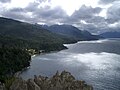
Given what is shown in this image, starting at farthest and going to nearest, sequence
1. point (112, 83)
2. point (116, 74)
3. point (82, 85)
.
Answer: point (116, 74) → point (112, 83) → point (82, 85)

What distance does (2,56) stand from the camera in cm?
18838

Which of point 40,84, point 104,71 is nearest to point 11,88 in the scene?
point 40,84

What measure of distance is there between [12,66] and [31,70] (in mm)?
16557

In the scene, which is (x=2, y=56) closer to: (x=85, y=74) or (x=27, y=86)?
(x=85, y=74)

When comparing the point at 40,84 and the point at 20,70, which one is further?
the point at 20,70

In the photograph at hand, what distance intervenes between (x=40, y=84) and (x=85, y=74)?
381ft

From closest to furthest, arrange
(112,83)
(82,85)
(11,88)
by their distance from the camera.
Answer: (11,88) < (82,85) < (112,83)

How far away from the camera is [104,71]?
185750 millimetres

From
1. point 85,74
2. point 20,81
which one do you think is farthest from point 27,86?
point 85,74

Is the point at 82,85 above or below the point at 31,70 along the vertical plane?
above

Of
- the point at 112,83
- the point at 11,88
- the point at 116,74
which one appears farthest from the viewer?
the point at 116,74

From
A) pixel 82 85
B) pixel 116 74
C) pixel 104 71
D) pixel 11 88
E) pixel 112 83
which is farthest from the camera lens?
pixel 104 71

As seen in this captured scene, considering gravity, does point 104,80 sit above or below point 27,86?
below

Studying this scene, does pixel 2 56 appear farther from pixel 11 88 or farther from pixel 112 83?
pixel 11 88
